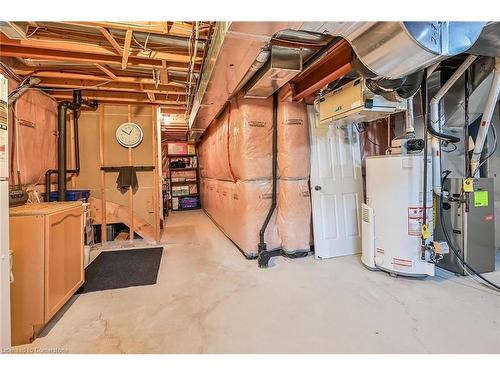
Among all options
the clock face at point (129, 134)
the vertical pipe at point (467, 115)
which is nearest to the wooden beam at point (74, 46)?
the clock face at point (129, 134)

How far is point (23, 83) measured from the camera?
10.2 ft

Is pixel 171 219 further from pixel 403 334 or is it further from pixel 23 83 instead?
pixel 403 334

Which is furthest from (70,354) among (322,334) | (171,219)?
(171,219)

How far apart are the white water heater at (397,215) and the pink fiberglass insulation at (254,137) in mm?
1284

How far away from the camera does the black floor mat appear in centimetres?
264

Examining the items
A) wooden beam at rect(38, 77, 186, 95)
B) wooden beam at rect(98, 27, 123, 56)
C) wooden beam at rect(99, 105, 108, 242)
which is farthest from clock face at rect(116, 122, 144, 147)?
wooden beam at rect(98, 27, 123, 56)

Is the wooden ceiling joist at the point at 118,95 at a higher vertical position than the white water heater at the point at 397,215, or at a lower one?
higher

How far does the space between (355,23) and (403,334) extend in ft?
6.50

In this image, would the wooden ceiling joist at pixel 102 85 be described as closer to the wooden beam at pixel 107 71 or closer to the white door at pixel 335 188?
the wooden beam at pixel 107 71

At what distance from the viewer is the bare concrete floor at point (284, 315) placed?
1.62 metres

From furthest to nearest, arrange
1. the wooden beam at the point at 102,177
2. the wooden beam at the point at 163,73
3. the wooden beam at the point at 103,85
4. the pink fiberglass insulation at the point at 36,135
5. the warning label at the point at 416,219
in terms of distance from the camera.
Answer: the wooden beam at the point at 102,177
the wooden beam at the point at 103,85
the pink fiberglass insulation at the point at 36,135
the wooden beam at the point at 163,73
the warning label at the point at 416,219

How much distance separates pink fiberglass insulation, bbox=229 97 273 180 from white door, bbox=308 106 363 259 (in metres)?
0.59

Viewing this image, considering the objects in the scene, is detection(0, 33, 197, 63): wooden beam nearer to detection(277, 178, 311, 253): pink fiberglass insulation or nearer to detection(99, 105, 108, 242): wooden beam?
detection(99, 105, 108, 242): wooden beam

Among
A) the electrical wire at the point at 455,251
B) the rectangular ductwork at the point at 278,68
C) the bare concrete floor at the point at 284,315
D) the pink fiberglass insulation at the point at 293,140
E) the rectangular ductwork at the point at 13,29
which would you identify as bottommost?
the bare concrete floor at the point at 284,315
